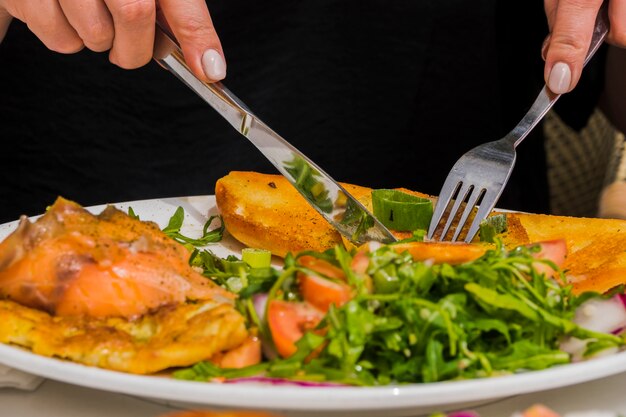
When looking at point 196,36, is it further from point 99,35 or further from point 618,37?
point 618,37

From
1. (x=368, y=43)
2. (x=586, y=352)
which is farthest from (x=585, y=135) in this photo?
(x=586, y=352)

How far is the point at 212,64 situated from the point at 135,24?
202 millimetres

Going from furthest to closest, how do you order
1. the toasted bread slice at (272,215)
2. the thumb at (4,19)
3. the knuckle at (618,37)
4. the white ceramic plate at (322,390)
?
the thumb at (4,19), the knuckle at (618,37), the toasted bread slice at (272,215), the white ceramic plate at (322,390)

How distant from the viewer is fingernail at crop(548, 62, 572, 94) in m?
2.08

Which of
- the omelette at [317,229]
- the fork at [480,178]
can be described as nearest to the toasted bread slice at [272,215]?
the omelette at [317,229]

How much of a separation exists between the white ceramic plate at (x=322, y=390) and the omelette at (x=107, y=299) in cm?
5

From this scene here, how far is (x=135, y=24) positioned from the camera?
6.07 feet

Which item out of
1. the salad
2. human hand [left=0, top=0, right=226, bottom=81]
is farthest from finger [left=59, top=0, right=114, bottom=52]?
the salad

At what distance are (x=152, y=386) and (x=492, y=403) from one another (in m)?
0.60

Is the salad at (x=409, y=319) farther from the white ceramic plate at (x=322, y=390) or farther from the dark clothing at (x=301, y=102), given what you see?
the dark clothing at (x=301, y=102)

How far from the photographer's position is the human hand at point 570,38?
208 centimetres

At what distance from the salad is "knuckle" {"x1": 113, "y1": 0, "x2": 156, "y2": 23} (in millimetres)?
702

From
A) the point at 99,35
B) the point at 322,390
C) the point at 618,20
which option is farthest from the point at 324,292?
the point at 618,20

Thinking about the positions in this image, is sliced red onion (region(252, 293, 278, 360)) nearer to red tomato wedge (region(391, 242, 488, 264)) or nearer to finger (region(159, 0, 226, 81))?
red tomato wedge (region(391, 242, 488, 264))
